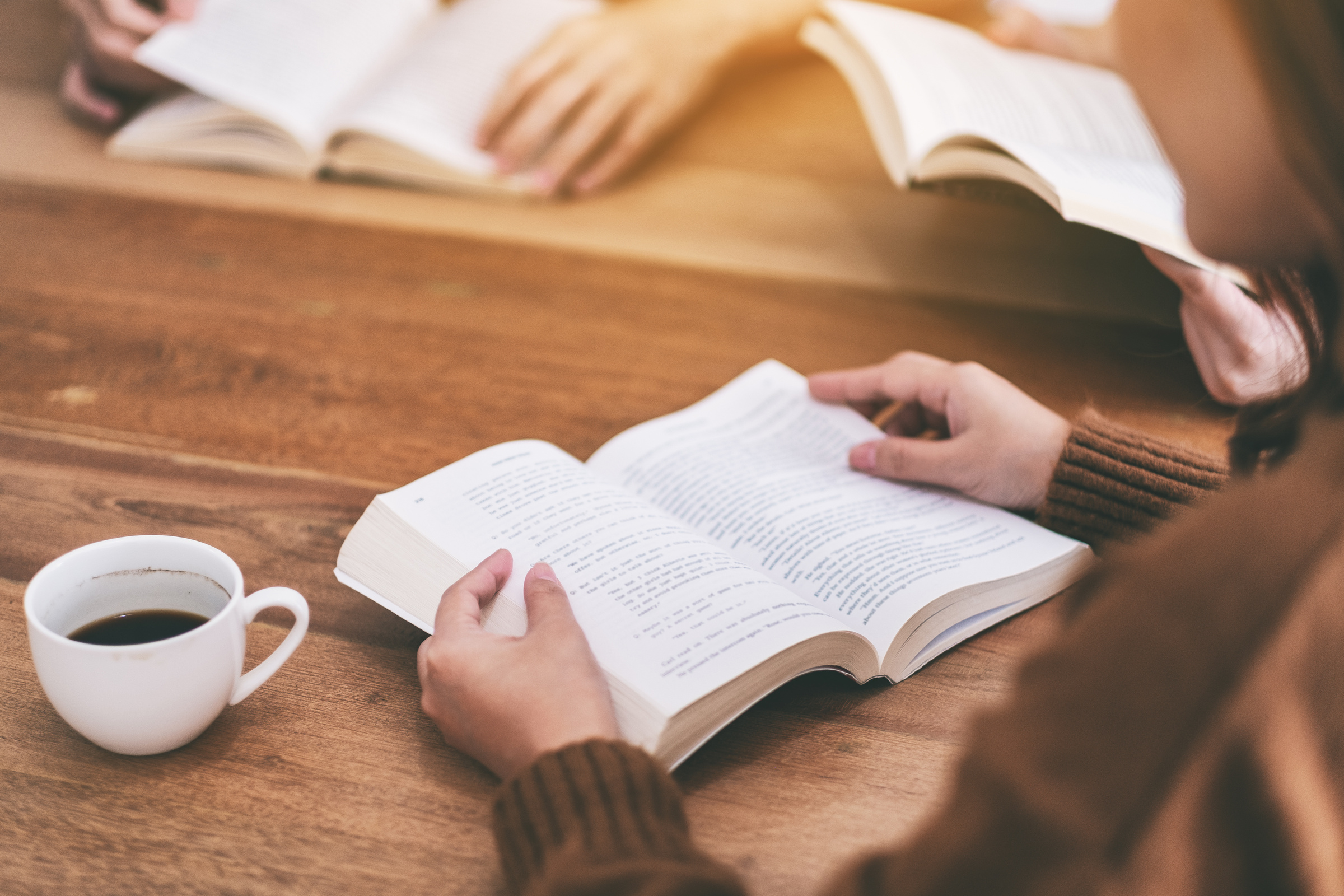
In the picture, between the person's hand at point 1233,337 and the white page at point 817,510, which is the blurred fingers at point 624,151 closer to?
the white page at point 817,510

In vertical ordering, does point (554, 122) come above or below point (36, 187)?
above

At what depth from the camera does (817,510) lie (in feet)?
2.49

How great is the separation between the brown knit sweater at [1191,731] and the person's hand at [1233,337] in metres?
0.62

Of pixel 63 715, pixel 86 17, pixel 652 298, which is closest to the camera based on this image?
pixel 63 715

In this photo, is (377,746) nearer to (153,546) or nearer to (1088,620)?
(153,546)

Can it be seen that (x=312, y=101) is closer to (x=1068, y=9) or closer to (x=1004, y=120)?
(x=1004, y=120)

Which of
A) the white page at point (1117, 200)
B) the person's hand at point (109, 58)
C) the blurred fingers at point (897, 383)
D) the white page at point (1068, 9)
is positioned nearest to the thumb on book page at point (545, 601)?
the blurred fingers at point (897, 383)

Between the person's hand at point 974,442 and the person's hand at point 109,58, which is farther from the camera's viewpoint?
the person's hand at point 109,58

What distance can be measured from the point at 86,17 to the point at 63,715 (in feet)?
3.74

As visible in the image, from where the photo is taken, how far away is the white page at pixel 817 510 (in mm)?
683

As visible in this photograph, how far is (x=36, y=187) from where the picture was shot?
Result: 3.81ft

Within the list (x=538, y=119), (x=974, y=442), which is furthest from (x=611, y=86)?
(x=974, y=442)

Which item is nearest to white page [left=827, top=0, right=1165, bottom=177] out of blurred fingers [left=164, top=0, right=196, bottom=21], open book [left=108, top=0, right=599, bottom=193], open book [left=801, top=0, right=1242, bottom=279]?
open book [left=801, top=0, right=1242, bottom=279]

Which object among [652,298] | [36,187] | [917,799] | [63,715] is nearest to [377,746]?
[63,715]
